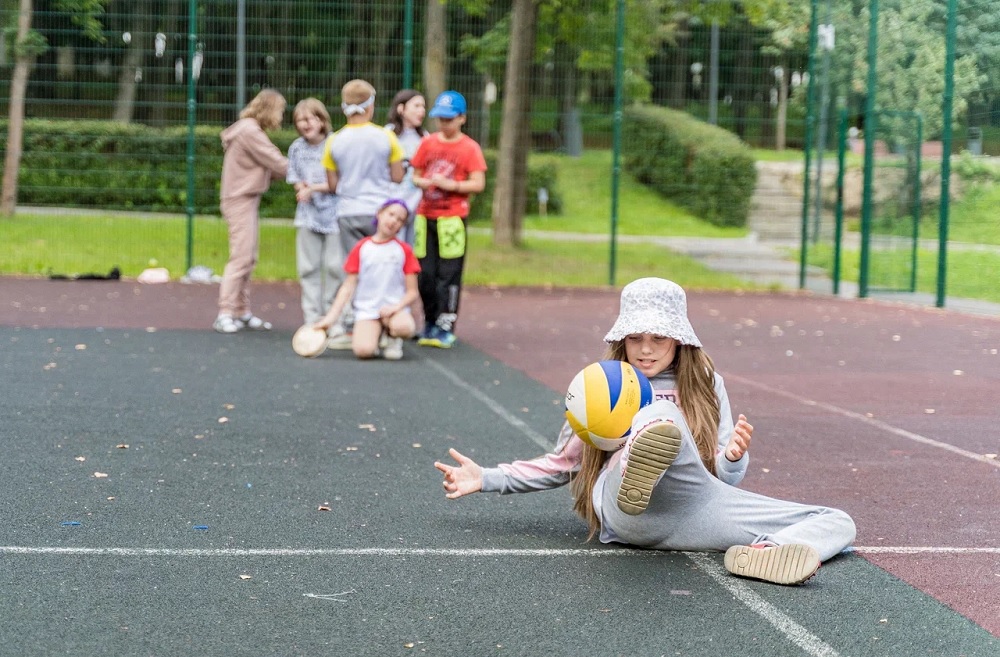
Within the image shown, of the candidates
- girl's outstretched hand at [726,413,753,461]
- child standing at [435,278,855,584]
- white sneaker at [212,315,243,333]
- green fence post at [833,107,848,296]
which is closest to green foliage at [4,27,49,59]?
white sneaker at [212,315,243,333]

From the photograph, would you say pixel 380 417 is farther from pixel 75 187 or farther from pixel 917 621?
pixel 75 187

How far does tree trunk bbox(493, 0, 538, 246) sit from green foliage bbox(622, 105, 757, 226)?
146cm

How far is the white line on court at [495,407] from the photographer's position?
7.14m

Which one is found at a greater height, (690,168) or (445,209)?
(690,168)

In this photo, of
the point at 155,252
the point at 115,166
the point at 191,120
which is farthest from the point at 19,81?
the point at 155,252

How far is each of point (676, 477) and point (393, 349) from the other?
5.98 meters

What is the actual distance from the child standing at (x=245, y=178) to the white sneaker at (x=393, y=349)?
75.9 inches

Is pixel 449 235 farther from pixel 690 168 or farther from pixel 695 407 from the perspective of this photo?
pixel 690 168

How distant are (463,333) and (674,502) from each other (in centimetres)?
788

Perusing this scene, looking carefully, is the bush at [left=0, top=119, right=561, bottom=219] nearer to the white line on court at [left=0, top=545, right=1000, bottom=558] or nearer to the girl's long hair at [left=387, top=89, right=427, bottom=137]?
the girl's long hair at [left=387, top=89, right=427, bottom=137]

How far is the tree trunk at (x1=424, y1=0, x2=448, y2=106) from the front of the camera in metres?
17.4

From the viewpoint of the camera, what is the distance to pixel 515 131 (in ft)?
60.5

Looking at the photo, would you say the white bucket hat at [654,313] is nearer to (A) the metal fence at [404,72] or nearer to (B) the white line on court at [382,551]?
(B) the white line on court at [382,551]

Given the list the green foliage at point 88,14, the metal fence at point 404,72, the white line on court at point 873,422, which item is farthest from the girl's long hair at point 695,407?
the green foliage at point 88,14
